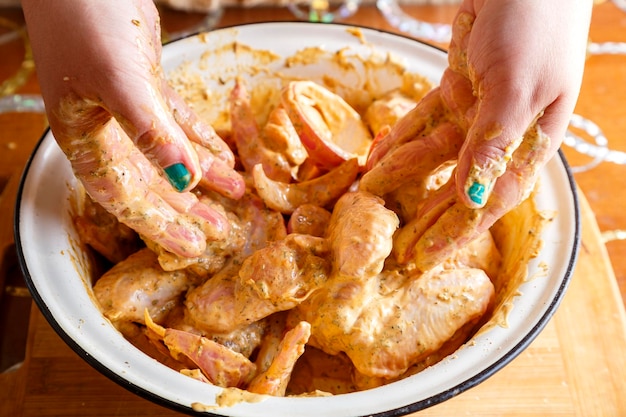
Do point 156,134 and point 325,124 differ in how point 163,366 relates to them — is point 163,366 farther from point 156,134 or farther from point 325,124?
point 325,124

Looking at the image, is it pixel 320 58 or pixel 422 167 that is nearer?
pixel 422 167

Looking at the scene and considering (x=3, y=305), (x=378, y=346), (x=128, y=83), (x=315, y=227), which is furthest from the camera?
(x=3, y=305)

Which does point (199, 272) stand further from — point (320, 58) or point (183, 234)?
point (320, 58)

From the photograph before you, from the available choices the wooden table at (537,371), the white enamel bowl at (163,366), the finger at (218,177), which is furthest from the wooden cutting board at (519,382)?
the finger at (218,177)

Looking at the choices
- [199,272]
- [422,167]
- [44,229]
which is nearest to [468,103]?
[422,167]

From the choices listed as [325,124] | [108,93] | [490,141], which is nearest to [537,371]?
[490,141]

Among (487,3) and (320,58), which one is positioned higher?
(487,3)

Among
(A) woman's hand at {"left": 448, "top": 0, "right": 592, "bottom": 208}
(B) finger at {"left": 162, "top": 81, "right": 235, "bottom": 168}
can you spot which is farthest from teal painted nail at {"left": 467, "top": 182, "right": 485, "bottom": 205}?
(B) finger at {"left": 162, "top": 81, "right": 235, "bottom": 168}

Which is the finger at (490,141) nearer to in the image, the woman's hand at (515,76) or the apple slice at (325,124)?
the woman's hand at (515,76)
